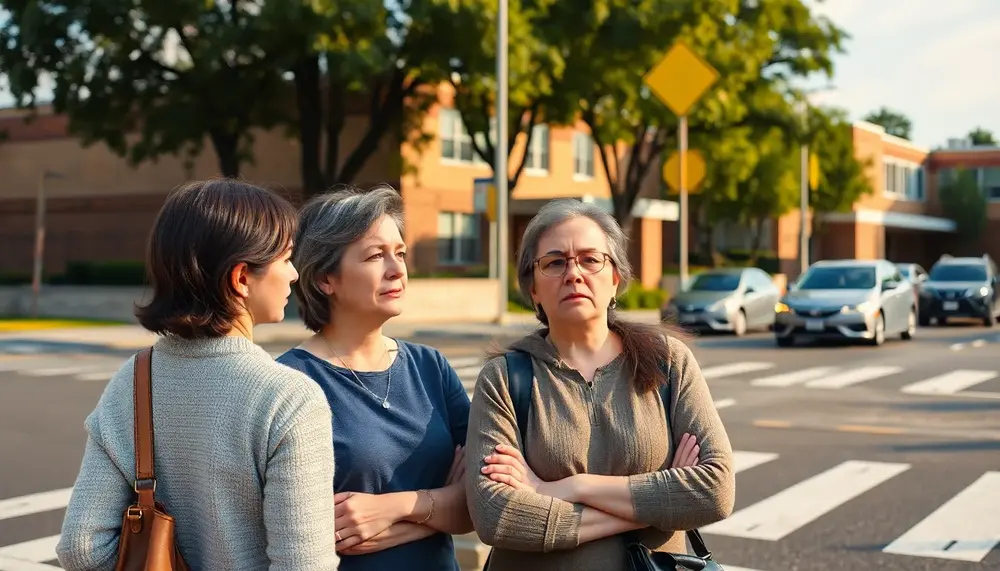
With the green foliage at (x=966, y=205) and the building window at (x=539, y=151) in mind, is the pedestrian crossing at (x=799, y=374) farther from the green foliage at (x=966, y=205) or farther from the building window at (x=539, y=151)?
the green foliage at (x=966, y=205)

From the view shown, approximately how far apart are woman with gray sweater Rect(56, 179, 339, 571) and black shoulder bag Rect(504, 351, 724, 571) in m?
0.67

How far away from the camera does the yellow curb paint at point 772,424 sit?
40.4ft

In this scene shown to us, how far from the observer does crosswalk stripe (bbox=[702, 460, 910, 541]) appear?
762 centimetres

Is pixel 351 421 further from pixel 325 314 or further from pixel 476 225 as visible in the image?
pixel 476 225

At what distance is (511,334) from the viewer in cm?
2478

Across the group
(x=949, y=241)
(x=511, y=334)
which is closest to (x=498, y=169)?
(x=511, y=334)

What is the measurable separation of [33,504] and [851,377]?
11849 mm

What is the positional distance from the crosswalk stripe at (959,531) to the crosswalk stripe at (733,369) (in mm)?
8874

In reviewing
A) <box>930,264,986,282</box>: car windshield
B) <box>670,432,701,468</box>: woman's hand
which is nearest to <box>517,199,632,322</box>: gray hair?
<box>670,432,701,468</box>: woman's hand

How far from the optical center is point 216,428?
101 inches

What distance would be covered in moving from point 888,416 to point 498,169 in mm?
13683

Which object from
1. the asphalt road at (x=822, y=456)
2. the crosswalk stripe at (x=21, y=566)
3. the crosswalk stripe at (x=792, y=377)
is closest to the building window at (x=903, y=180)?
the asphalt road at (x=822, y=456)

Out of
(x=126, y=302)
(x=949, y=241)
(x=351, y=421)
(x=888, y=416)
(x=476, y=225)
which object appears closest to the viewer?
Result: (x=351, y=421)

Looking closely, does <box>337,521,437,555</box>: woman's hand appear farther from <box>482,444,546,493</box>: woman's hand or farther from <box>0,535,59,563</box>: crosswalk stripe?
<box>0,535,59,563</box>: crosswalk stripe
